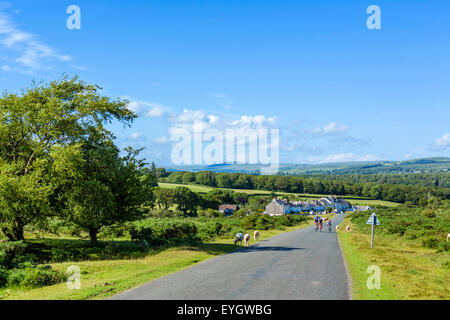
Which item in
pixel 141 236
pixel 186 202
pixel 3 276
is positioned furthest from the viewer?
pixel 186 202

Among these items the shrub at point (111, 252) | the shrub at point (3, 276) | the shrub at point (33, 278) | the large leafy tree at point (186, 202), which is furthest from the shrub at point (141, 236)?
the large leafy tree at point (186, 202)

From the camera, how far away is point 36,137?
84.8 feet

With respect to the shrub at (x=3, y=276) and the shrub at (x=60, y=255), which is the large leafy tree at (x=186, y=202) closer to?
the shrub at (x=60, y=255)

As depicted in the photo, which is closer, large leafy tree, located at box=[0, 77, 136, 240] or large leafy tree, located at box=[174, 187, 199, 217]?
large leafy tree, located at box=[0, 77, 136, 240]

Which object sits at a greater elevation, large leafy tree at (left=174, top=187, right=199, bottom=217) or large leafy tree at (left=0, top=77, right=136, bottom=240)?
large leafy tree at (left=0, top=77, right=136, bottom=240)

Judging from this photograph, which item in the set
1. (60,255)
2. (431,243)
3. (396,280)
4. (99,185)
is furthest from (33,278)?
(431,243)

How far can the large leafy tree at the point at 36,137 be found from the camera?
2231 centimetres

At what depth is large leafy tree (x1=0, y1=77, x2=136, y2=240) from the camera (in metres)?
22.3

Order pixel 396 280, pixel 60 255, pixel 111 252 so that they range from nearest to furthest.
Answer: pixel 396 280 → pixel 60 255 → pixel 111 252

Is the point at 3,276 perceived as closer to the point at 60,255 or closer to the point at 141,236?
the point at 60,255

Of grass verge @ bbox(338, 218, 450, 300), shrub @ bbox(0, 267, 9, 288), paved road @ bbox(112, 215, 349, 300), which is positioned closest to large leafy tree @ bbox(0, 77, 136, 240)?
shrub @ bbox(0, 267, 9, 288)

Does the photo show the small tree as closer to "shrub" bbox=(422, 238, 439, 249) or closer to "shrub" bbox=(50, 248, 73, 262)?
"shrub" bbox=(50, 248, 73, 262)

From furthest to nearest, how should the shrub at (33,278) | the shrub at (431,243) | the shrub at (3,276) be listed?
the shrub at (431,243) → the shrub at (3,276) → the shrub at (33,278)
